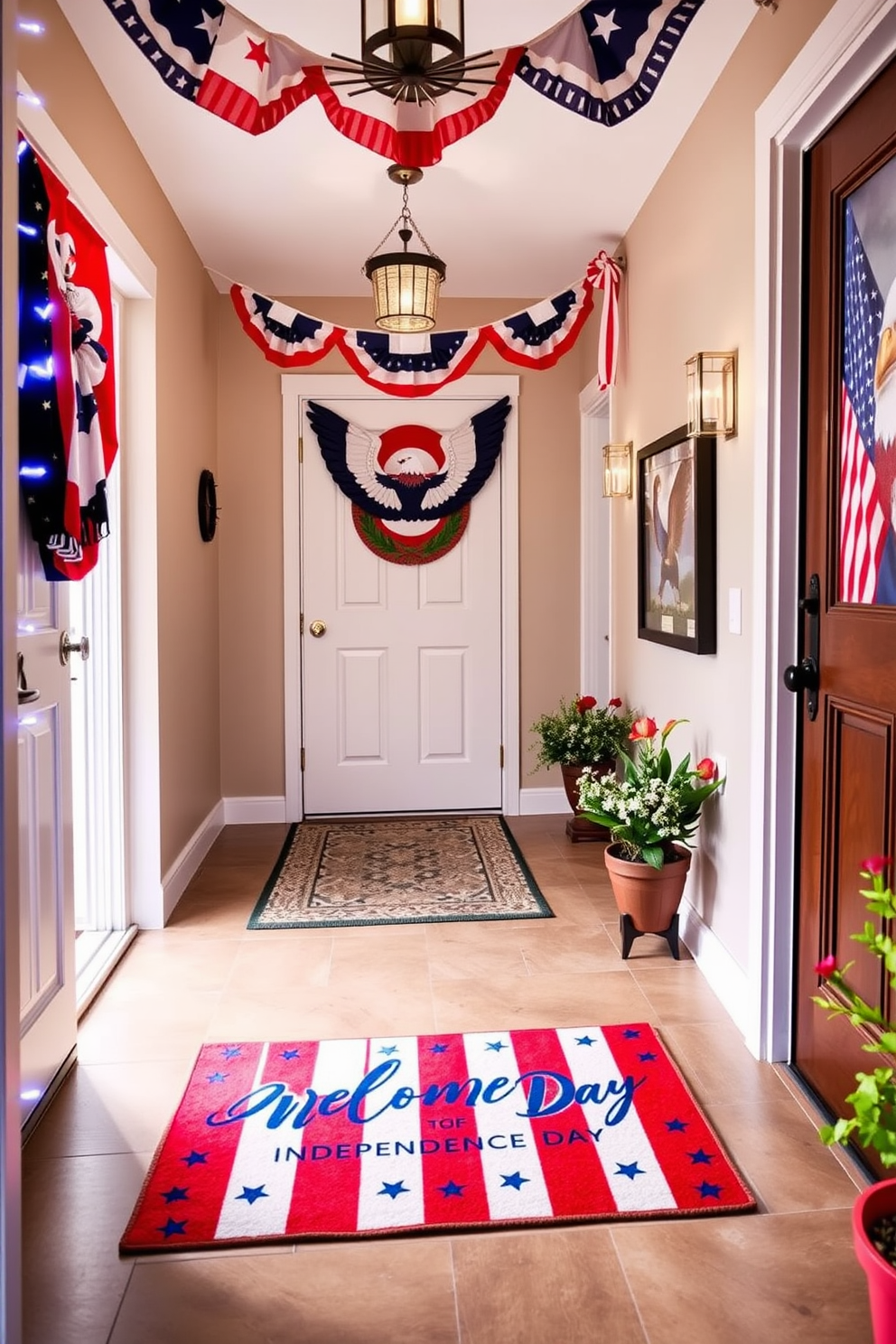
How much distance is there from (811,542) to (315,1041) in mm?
1694

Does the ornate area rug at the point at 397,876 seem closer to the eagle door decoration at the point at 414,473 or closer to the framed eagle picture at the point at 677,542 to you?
the framed eagle picture at the point at 677,542

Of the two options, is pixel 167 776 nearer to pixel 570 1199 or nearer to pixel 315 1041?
pixel 315 1041

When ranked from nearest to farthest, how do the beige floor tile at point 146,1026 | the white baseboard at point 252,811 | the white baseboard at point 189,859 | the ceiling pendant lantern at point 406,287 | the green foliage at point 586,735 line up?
the beige floor tile at point 146,1026 → the ceiling pendant lantern at point 406,287 → the white baseboard at point 189,859 → the green foliage at point 586,735 → the white baseboard at point 252,811

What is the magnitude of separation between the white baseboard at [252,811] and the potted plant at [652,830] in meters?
2.21

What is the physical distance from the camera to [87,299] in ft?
8.39

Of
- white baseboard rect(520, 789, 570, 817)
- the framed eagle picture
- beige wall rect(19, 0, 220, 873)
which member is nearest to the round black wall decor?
beige wall rect(19, 0, 220, 873)

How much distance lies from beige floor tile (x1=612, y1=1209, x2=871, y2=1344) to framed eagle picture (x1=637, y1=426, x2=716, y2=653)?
1532 millimetres

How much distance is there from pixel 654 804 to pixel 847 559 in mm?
1101

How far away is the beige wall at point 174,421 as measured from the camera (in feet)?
8.45

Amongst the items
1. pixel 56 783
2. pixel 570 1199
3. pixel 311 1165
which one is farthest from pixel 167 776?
pixel 570 1199

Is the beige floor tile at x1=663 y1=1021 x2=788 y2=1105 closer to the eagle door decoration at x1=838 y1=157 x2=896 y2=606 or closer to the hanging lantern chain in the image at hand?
the eagle door decoration at x1=838 y1=157 x2=896 y2=606

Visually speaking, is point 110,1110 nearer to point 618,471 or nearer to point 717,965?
point 717,965

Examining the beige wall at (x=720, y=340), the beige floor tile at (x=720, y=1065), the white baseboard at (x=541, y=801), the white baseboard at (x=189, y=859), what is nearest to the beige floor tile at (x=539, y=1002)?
the beige floor tile at (x=720, y=1065)

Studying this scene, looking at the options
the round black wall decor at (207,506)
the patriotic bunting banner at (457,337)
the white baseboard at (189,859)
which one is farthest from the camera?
the round black wall decor at (207,506)
